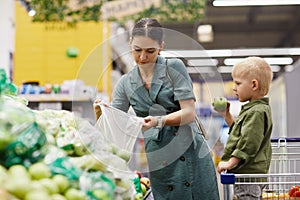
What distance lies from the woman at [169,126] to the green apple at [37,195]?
3.12ft

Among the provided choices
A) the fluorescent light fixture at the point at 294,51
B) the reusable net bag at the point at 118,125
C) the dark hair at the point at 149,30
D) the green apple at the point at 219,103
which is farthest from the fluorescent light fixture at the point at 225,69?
the reusable net bag at the point at 118,125

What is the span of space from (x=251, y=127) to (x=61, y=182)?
3.39ft

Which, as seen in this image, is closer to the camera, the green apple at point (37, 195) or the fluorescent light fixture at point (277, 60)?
the green apple at point (37, 195)

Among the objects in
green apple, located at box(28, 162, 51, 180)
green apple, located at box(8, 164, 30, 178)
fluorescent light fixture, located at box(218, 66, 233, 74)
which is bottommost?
fluorescent light fixture, located at box(218, 66, 233, 74)

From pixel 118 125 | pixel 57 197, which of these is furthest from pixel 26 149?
pixel 118 125

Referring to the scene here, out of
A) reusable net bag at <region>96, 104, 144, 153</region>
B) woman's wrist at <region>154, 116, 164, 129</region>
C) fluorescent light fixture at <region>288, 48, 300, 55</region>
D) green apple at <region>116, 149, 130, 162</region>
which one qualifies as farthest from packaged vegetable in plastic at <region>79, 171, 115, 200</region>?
fluorescent light fixture at <region>288, 48, 300, 55</region>

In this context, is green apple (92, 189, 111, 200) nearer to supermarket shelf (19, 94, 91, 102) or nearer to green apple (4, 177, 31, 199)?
green apple (4, 177, 31, 199)

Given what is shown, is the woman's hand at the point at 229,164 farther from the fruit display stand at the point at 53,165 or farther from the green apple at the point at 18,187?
the green apple at the point at 18,187

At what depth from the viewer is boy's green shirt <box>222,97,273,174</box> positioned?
2053mm

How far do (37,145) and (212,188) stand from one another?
1132 millimetres

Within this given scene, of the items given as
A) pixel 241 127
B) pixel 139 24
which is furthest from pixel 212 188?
pixel 139 24

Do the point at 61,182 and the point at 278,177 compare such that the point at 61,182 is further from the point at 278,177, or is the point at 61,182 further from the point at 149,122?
the point at 278,177

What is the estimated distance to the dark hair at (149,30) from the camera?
201 cm

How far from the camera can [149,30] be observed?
201cm
